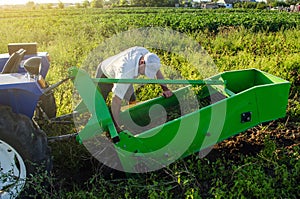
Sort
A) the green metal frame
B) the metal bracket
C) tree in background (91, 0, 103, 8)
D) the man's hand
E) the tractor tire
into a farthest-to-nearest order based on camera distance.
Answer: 1. tree in background (91, 0, 103, 8)
2. the man's hand
3. the metal bracket
4. the green metal frame
5. the tractor tire

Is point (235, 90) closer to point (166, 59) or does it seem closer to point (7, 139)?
point (7, 139)

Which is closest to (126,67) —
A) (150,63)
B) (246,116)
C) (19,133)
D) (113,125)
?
(150,63)

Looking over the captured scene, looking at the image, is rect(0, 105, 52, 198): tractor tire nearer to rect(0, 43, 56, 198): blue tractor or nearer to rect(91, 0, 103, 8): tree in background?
rect(0, 43, 56, 198): blue tractor

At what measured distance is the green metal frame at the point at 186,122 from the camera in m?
3.15

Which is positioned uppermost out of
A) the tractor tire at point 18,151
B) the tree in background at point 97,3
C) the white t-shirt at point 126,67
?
the white t-shirt at point 126,67

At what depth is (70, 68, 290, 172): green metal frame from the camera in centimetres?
315

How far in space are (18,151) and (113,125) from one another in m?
0.83

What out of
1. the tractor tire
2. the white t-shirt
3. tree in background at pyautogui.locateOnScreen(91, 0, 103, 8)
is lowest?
tree in background at pyautogui.locateOnScreen(91, 0, 103, 8)

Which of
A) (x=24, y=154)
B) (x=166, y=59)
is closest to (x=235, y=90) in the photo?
(x=24, y=154)

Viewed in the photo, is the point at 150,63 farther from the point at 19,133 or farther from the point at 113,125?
the point at 19,133

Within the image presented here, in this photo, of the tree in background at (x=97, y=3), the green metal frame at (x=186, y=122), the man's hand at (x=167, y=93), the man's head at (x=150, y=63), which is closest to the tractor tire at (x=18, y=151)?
the green metal frame at (x=186, y=122)

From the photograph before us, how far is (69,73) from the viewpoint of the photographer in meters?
3.16

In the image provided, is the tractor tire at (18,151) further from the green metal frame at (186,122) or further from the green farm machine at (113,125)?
the green metal frame at (186,122)

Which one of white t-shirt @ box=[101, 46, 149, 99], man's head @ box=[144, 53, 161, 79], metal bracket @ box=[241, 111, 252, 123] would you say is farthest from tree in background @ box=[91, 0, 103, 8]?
metal bracket @ box=[241, 111, 252, 123]
